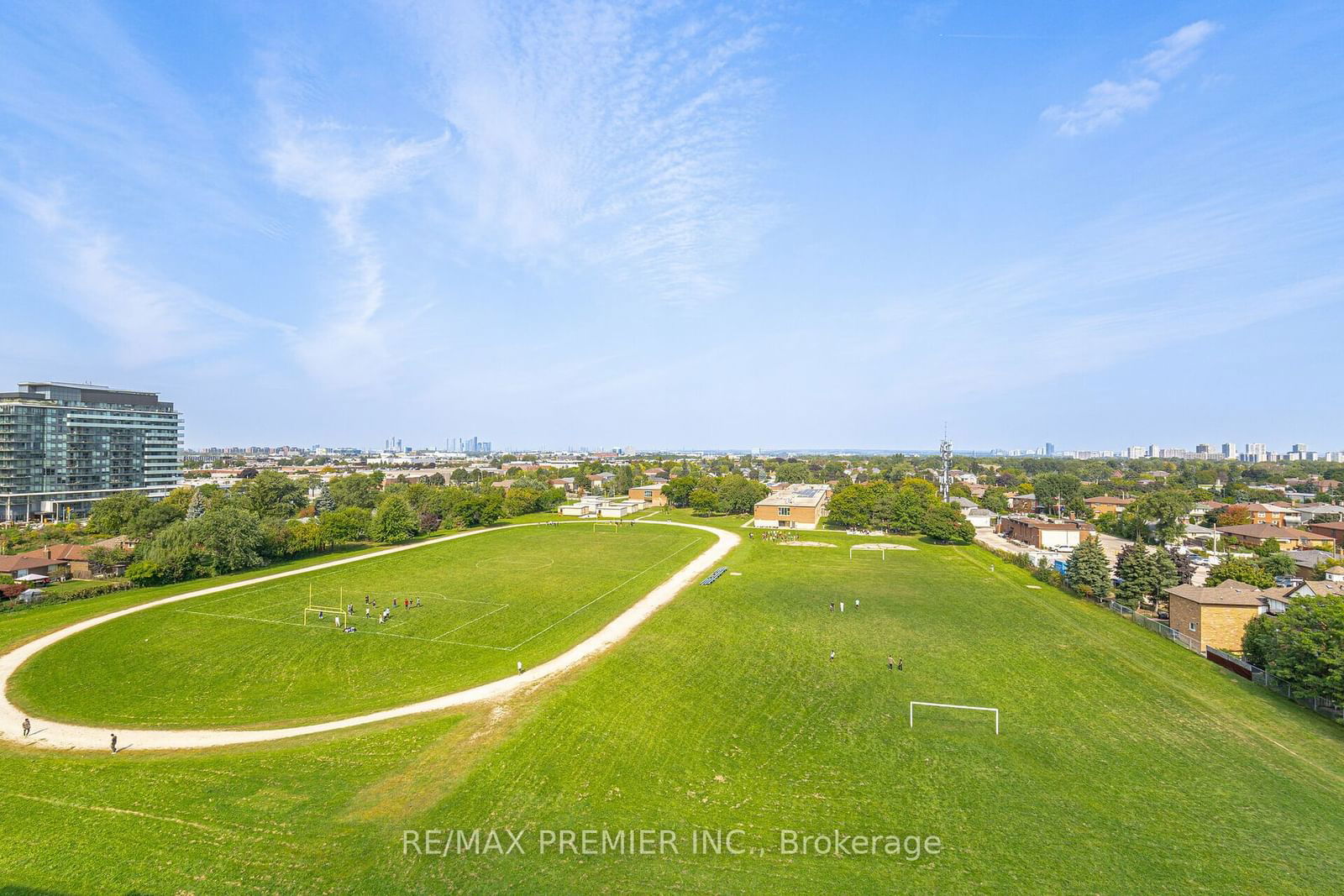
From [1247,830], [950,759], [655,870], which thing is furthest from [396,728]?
[1247,830]

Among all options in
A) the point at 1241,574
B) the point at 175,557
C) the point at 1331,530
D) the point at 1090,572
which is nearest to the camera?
the point at 1241,574

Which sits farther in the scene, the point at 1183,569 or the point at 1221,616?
the point at 1183,569

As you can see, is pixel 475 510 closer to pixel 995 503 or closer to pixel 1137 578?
pixel 1137 578

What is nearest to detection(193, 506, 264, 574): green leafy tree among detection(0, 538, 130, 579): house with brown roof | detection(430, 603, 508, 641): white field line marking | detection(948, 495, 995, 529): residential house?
detection(0, 538, 130, 579): house with brown roof

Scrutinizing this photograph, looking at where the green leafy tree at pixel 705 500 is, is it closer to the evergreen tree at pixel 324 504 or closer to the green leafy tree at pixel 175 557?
the evergreen tree at pixel 324 504

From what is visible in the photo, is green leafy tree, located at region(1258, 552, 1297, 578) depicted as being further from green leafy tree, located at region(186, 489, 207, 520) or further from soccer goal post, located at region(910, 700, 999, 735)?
green leafy tree, located at region(186, 489, 207, 520)

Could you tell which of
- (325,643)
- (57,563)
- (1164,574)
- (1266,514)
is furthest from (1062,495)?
(57,563)
